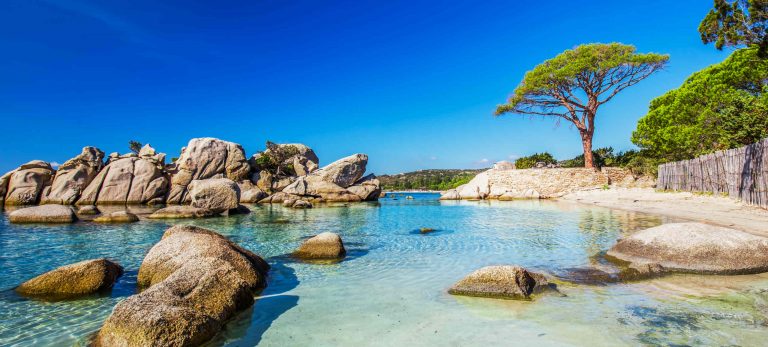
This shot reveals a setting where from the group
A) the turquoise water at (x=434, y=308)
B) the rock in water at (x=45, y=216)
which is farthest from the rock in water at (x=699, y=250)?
Answer: the rock in water at (x=45, y=216)

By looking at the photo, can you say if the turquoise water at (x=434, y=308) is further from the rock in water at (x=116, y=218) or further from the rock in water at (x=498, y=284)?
the rock in water at (x=116, y=218)

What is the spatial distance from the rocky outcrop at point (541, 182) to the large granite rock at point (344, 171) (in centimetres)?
1124

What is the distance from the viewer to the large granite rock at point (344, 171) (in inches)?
1711

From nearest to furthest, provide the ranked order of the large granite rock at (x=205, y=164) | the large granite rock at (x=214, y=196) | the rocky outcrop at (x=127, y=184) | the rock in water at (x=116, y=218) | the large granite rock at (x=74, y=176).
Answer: the rock in water at (x=116, y=218) < the large granite rock at (x=214, y=196) < the large granite rock at (x=74, y=176) < the rocky outcrop at (x=127, y=184) < the large granite rock at (x=205, y=164)

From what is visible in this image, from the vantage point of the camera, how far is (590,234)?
1291 cm

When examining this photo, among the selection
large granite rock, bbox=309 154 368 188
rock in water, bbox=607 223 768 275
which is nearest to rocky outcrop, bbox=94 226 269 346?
rock in water, bbox=607 223 768 275

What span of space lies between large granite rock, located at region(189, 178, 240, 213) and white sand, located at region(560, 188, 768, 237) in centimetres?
2419

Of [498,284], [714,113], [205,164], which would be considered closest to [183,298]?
[498,284]

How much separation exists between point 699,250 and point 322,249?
8.44 metres

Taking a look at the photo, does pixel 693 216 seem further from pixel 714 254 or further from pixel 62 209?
pixel 62 209

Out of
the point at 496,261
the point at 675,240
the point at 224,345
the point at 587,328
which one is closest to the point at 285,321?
the point at 224,345

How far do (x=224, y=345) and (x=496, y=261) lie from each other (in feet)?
21.8

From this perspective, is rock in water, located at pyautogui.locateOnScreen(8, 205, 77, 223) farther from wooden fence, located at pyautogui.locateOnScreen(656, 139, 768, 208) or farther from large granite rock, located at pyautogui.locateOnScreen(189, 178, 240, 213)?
wooden fence, located at pyautogui.locateOnScreen(656, 139, 768, 208)

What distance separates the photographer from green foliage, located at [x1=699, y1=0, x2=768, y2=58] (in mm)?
11794
